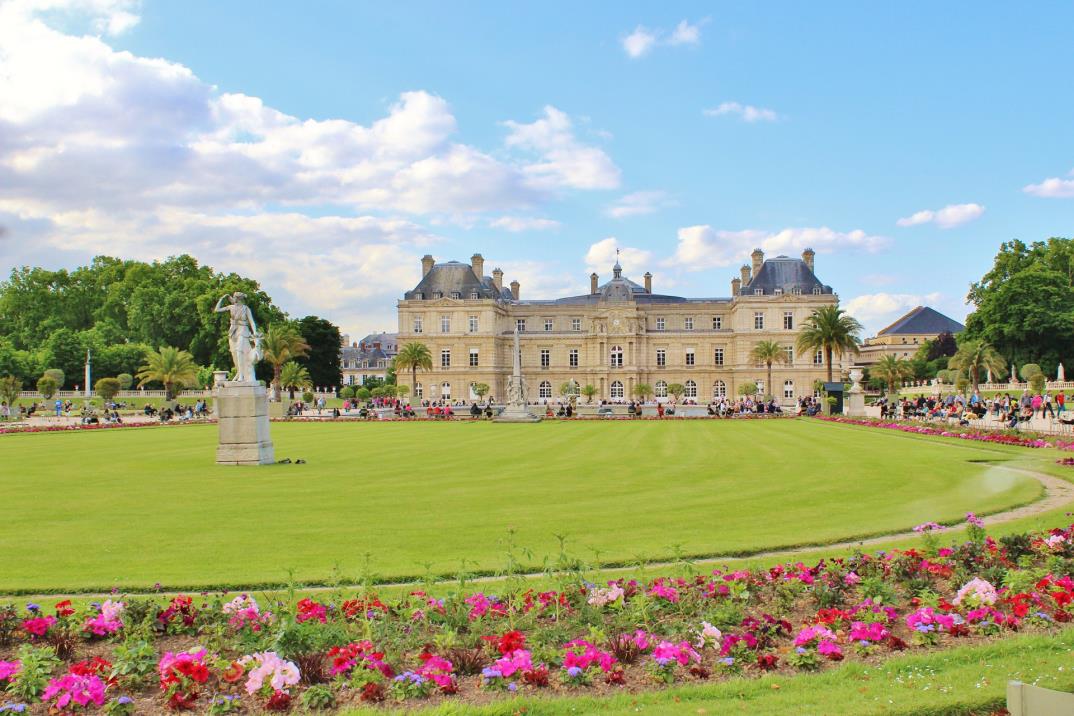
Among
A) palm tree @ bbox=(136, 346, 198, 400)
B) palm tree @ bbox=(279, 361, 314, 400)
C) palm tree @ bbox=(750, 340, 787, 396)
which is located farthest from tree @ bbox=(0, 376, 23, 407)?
palm tree @ bbox=(750, 340, 787, 396)

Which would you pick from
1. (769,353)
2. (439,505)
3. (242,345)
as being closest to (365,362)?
(769,353)

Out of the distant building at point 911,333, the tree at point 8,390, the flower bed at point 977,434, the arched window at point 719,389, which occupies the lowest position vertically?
the flower bed at point 977,434

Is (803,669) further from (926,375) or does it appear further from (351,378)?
(351,378)

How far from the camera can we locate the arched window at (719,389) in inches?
3607

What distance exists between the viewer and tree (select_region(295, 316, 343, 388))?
9031 centimetres

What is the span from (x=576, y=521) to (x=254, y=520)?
5.00 metres

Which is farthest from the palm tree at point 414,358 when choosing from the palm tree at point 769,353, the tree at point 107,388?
the palm tree at point 769,353

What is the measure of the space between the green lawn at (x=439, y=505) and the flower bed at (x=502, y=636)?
133 centimetres

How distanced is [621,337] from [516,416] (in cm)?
4343

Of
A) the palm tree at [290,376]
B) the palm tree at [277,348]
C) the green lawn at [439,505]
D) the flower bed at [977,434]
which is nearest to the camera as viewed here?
the green lawn at [439,505]

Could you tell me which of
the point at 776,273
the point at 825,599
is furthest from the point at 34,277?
the point at 825,599

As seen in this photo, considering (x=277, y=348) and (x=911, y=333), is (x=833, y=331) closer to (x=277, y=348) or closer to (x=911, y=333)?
(x=277, y=348)

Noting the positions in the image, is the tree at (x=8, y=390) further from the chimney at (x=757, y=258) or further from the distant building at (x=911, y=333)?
the distant building at (x=911, y=333)

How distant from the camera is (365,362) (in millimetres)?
133750
